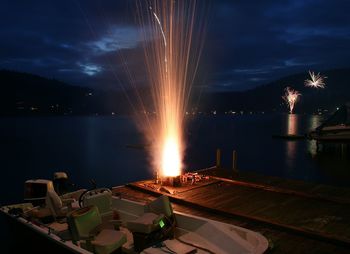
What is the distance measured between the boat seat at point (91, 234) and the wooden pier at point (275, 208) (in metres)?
2.72

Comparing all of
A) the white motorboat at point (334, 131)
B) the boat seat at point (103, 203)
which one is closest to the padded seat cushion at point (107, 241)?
the boat seat at point (103, 203)

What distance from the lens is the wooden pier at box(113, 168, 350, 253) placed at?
8703 millimetres

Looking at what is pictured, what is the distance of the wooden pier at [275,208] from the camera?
870cm

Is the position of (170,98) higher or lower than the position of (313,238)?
higher

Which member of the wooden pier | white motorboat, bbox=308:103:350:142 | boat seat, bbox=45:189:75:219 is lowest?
the wooden pier

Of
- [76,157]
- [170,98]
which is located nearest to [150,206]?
[170,98]

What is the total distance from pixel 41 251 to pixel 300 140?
64.5 meters

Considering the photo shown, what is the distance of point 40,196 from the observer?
11.7 m

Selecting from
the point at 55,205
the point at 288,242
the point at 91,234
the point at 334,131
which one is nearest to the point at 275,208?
the point at 288,242

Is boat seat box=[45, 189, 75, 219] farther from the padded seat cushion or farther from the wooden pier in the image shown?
the padded seat cushion

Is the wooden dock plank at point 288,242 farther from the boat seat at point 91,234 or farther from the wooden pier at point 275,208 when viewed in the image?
the boat seat at point 91,234

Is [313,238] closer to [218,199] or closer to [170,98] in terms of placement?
[218,199]

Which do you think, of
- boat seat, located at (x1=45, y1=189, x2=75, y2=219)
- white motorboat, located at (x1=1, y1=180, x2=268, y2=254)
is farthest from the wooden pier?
boat seat, located at (x1=45, y1=189, x2=75, y2=219)

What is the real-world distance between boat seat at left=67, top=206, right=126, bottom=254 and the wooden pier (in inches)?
107
